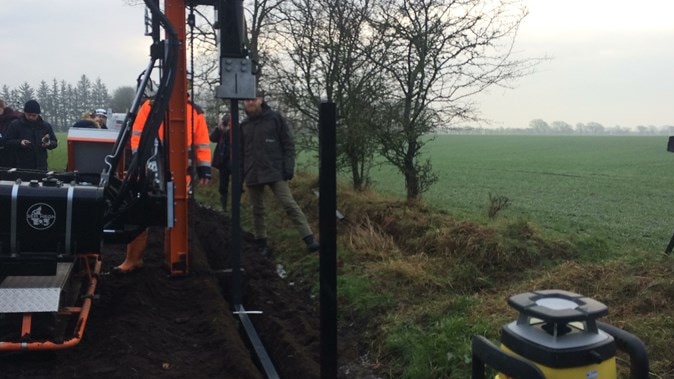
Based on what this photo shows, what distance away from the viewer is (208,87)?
15.7 metres

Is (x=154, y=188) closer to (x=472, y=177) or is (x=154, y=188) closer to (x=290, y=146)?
(x=290, y=146)

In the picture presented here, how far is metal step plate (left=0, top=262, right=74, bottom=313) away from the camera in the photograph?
4.26 metres

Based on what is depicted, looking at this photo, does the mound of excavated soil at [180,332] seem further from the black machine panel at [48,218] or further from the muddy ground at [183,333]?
the black machine panel at [48,218]

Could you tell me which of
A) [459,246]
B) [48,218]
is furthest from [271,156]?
[48,218]

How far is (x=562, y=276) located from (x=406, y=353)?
72.0 inches

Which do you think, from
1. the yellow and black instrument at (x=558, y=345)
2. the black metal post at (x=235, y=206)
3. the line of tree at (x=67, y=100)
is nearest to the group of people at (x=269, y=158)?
the black metal post at (x=235, y=206)

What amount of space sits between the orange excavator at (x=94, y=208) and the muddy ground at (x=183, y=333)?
0.57 ft

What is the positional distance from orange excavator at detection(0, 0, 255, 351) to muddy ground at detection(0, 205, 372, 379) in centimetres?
17

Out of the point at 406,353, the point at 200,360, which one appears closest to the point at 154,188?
the point at 200,360

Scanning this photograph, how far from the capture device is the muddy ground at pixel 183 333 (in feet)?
13.9

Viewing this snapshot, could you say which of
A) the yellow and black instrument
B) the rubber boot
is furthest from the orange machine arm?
the yellow and black instrument

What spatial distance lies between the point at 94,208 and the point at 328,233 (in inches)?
97.2

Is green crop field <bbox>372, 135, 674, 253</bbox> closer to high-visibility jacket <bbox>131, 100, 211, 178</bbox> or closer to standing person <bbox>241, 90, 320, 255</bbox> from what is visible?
standing person <bbox>241, 90, 320, 255</bbox>

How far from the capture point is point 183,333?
5137 millimetres
